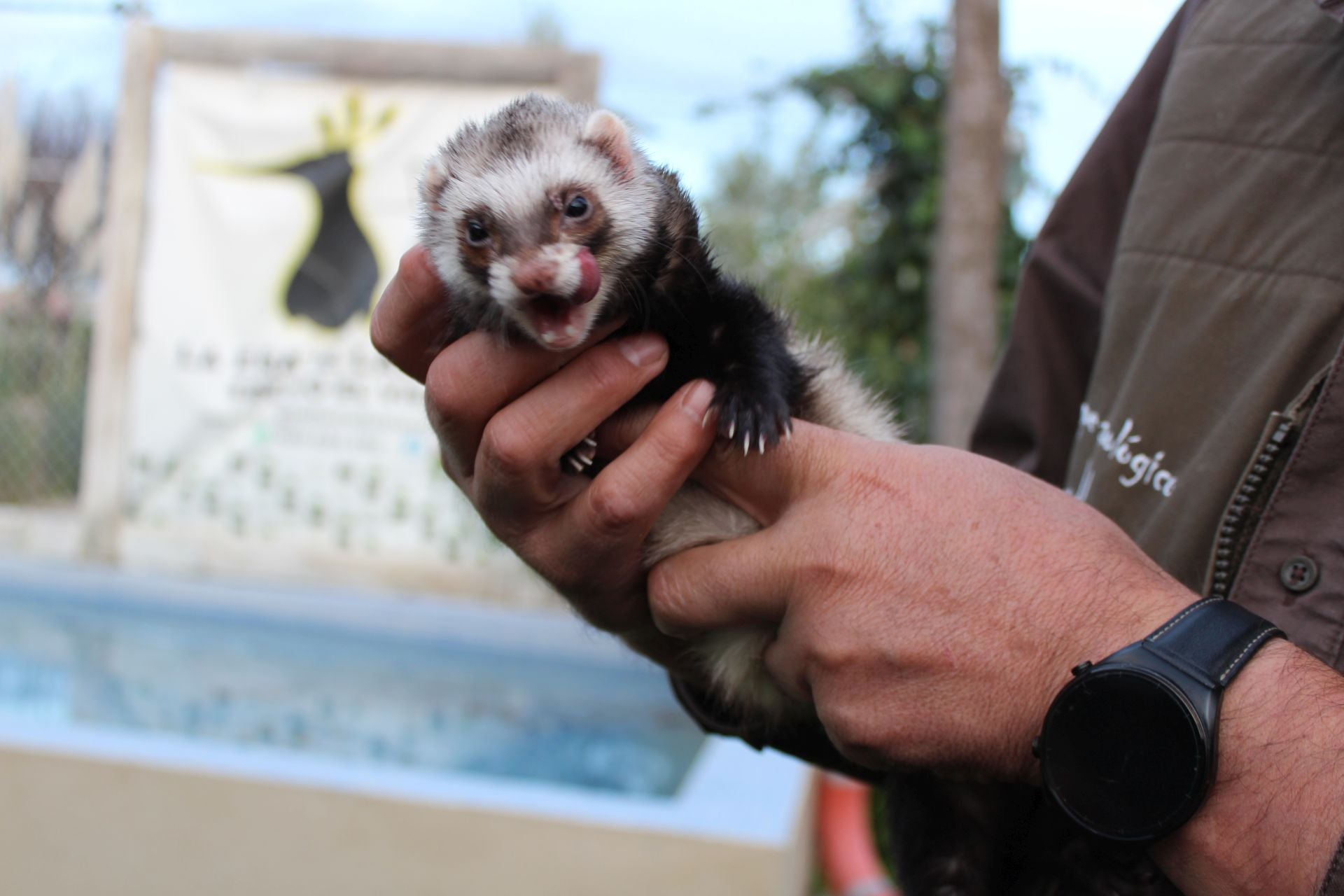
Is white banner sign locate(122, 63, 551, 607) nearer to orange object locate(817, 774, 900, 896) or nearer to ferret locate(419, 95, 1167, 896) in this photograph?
orange object locate(817, 774, 900, 896)

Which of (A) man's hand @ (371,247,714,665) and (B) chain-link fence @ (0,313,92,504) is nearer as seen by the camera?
(A) man's hand @ (371,247,714,665)

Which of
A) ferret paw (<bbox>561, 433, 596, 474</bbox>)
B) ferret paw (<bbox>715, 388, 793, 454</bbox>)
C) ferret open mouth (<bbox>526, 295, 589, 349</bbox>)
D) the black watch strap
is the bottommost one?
ferret paw (<bbox>561, 433, 596, 474</bbox>)

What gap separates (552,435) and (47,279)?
7.46m

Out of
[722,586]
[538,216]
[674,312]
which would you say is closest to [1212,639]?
[722,586]

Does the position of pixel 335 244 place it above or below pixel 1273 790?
below

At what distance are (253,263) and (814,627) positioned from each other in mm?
6647

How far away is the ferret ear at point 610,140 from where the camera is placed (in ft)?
5.99

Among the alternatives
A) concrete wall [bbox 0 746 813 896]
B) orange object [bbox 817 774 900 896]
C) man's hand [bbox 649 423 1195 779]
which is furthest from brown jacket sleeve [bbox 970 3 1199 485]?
orange object [bbox 817 774 900 896]

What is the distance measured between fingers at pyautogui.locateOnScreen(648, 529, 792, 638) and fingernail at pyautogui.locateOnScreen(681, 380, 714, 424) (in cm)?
16

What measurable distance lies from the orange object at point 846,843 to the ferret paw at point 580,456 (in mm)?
3202

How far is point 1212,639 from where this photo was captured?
42.1 inches

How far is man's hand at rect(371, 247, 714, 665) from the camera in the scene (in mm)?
1352

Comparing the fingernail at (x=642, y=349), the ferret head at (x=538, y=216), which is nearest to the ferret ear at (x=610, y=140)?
the ferret head at (x=538, y=216)

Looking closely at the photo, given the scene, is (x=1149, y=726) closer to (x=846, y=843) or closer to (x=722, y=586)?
(x=722, y=586)
